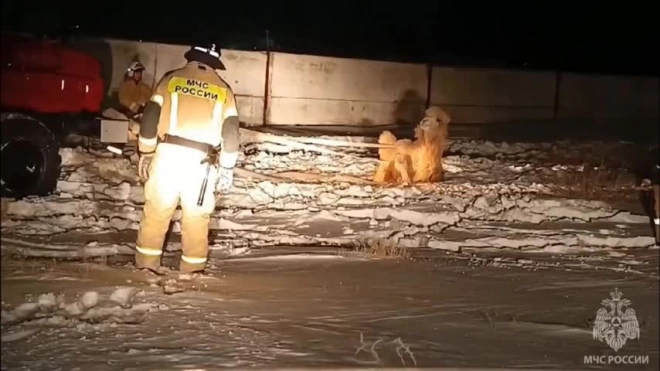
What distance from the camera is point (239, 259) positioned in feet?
26.9

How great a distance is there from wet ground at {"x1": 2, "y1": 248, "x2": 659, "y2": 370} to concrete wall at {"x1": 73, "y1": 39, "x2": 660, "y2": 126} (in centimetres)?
1097

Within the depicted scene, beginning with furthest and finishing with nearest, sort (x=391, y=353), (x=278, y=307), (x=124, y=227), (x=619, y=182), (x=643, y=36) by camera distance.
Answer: (x=643, y=36) → (x=619, y=182) → (x=124, y=227) → (x=278, y=307) → (x=391, y=353)

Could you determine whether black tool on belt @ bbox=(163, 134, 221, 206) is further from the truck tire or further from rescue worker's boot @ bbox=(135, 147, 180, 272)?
the truck tire

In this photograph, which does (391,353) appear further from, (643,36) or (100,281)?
(643,36)

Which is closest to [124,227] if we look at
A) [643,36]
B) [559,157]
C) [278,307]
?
[278,307]

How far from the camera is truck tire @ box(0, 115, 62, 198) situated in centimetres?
968

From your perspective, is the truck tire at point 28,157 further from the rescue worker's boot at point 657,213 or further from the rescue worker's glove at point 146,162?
the rescue worker's boot at point 657,213

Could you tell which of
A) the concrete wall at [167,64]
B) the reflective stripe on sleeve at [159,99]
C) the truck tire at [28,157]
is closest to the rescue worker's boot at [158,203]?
the reflective stripe on sleeve at [159,99]

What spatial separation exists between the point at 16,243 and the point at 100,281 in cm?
157

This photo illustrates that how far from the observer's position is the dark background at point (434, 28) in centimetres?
2673

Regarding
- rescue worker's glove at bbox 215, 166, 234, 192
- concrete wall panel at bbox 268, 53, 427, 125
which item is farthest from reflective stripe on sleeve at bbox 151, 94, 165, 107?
concrete wall panel at bbox 268, 53, 427, 125

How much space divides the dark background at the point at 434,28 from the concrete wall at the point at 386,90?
1.98 m

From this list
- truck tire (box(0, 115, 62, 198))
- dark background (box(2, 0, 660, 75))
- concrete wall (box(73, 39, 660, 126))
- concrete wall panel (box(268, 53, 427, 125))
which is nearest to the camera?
truck tire (box(0, 115, 62, 198))

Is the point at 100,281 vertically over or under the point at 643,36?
under
